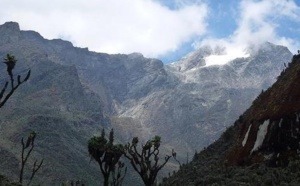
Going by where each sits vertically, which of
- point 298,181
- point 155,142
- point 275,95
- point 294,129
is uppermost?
point 275,95

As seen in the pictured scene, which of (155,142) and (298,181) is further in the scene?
(155,142)

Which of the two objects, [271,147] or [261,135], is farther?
[261,135]

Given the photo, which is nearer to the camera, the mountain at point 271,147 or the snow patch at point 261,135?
the mountain at point 271,147

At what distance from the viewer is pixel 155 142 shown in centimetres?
5275

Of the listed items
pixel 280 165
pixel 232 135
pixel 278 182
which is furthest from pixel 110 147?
pixel 232 135

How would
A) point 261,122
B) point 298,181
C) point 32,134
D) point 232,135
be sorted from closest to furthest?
point 298,181
point 32,134
point 261,122
point 232,135

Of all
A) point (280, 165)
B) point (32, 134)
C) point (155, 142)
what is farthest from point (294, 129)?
point (32, 134)

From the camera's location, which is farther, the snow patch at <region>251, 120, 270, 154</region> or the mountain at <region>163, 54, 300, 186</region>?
the snow patch at <region>251, 120, 270, 154</region>

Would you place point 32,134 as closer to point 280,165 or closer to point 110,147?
point 110,147

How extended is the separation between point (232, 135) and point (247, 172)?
66671 mm

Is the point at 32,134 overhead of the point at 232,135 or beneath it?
beneath

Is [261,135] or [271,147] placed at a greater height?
[261,135]

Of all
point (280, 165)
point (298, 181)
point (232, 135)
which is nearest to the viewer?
point (298, 181)

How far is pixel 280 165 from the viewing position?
6134cm
